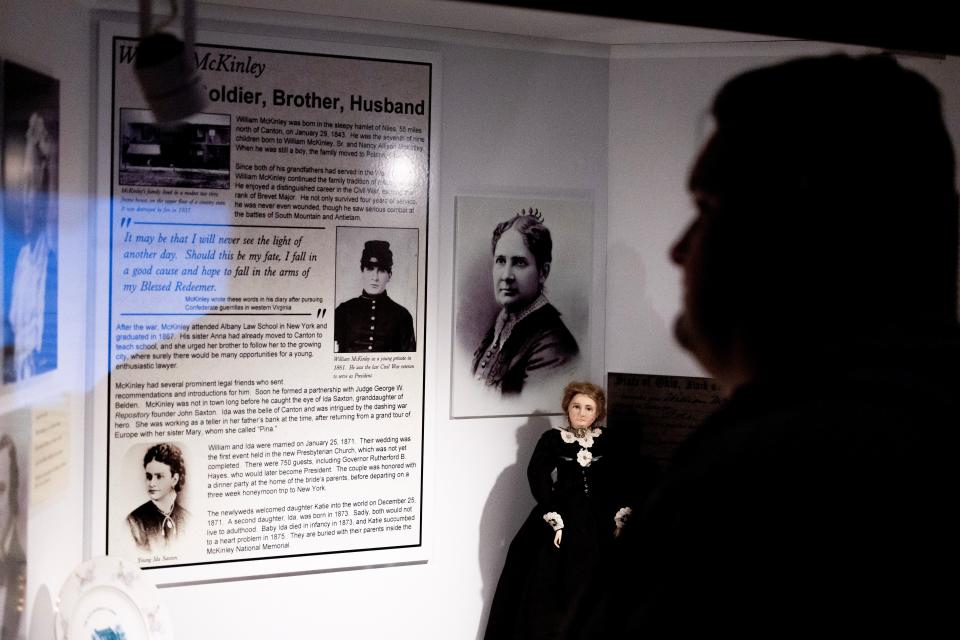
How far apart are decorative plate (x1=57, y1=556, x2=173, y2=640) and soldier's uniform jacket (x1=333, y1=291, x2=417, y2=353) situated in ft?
3.95

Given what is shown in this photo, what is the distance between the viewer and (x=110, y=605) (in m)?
3.25

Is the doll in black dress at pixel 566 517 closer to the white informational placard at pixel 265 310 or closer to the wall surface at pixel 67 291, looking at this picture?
the white informational placard at pixel 265 310

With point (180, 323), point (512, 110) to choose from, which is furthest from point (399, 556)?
point (512, 110)

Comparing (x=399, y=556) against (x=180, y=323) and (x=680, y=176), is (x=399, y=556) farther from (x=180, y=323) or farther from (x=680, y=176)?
(x=680, y=176)

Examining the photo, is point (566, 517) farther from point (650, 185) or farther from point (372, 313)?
point (650, 185)

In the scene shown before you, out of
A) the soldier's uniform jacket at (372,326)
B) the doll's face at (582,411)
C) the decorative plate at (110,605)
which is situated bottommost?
the decorative plate at (110,605)

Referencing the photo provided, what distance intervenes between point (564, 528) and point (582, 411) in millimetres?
479

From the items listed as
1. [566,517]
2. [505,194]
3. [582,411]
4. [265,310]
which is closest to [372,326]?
[265,310]

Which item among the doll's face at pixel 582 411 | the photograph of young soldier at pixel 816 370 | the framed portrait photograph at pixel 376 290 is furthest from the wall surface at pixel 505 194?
the photograph of young soldier at pixel 816 370

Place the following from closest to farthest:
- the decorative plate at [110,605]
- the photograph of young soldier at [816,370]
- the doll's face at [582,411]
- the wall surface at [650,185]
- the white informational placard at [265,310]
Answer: the photograph of young soldier at [816,370], the decorative plate at [110,605], the white informational placard at [265,310], the doll's face at [582,411], the wall surface at [650,185]

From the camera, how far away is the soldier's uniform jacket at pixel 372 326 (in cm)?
411

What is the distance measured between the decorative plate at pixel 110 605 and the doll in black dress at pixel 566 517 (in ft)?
4.72

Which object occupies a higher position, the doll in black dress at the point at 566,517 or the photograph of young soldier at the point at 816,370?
the photograph of young soldier at the point at 816,370

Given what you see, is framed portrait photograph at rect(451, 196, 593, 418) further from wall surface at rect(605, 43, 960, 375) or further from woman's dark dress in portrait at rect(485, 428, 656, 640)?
woman's dark dress in portrait at rect(485, 428, 656, 640)
